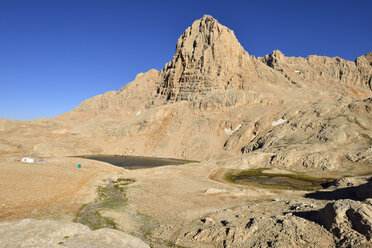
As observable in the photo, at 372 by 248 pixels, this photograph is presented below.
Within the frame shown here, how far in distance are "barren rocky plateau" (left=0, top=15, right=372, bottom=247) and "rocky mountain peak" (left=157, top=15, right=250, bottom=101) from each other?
817mm

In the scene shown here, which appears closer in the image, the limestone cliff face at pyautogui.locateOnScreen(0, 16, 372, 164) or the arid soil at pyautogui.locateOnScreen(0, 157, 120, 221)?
the arid soil at pyautogui.locateOnScreen(0, 157, 120, 221)

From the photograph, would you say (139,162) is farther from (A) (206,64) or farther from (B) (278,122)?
(A) (206,64)

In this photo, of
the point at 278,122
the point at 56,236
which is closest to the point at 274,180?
the point at 56,236

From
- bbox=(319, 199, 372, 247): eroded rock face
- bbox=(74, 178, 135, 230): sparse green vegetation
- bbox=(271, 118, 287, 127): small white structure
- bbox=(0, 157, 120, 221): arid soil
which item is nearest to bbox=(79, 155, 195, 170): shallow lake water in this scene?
bbox=(74, 178, 135, 230): sparse green vegetation

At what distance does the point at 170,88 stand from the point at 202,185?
392 feet

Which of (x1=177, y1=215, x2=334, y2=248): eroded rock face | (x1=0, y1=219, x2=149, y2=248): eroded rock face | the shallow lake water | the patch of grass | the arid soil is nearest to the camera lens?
(x1=0, y1=219, x2=149, y2=248): eroded rock face

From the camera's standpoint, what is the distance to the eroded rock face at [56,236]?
1100 centimetres

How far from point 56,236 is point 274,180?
50.5 metres

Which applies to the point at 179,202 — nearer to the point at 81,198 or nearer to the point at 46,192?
the point at 81,198

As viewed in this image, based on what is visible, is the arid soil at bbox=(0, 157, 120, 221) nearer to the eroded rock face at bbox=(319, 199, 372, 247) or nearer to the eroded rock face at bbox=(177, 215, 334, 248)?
the eroded rock face at bbox=(177, 215, 334, 248)

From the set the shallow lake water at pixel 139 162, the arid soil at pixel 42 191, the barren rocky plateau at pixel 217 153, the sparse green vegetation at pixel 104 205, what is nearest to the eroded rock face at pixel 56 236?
the barren rocky plateau at pixel 217 153

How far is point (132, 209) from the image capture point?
30.9 meters

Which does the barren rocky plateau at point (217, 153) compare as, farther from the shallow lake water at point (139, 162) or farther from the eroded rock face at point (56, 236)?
the shallow lake water at point (139, 162)

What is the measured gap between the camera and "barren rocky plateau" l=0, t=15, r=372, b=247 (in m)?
19.4
